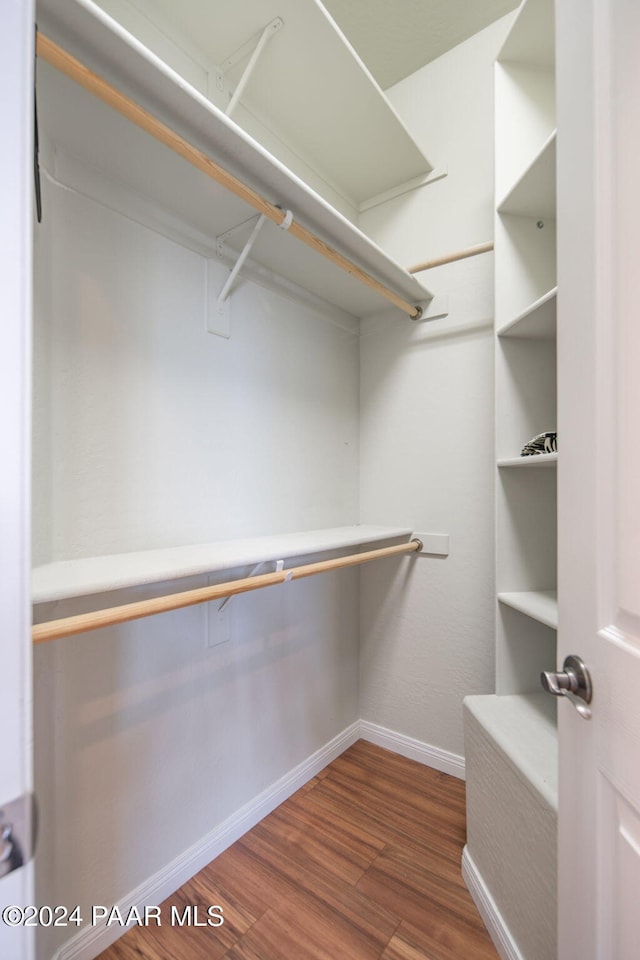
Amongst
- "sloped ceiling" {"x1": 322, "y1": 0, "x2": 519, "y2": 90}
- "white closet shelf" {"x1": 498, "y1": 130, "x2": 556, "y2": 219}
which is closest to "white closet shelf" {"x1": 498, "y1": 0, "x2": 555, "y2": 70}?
"white closet shelf" {"x1": 498, "y1": 130, "x2": 556, "y2": 219}

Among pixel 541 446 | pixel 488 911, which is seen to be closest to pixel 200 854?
pixel 488 911

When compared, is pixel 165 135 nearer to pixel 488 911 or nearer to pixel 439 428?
pixel 439 428

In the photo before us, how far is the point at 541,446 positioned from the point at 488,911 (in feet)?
4.23

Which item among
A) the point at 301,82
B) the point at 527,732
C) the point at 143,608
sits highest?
the point at 301,82

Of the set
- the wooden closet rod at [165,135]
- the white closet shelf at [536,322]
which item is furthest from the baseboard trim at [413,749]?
the wooden closet rod at [165,135]

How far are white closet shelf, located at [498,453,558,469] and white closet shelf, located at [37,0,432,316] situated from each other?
83 centimetres

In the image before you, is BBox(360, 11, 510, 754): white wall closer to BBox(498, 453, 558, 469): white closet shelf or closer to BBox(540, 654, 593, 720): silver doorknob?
BBox(498, 453, 558, 469): white closet shelf

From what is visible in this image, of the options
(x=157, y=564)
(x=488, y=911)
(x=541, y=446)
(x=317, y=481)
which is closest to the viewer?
(x=157, y=564)

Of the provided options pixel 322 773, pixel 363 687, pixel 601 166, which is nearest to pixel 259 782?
pixel 322 773

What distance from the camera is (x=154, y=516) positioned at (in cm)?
116

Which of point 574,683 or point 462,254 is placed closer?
point 574,683

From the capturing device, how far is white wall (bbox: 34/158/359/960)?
3.16 feet

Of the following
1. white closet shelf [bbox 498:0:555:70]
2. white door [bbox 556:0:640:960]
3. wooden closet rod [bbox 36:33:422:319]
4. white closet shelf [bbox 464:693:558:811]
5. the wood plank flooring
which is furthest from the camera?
white closet shelf [bbox 498:0:555:70]

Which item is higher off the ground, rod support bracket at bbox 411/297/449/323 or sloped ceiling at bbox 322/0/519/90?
sloped ceiling at bbox 322/0/519/90
